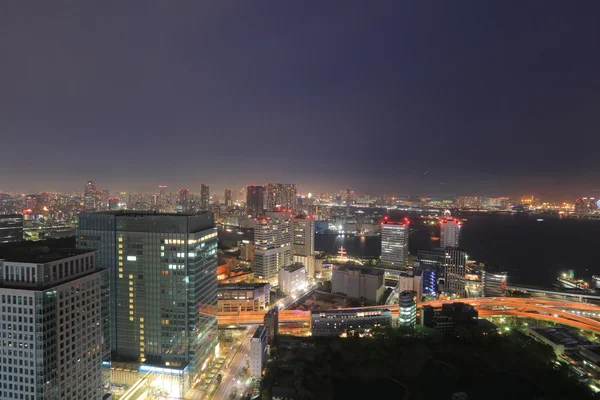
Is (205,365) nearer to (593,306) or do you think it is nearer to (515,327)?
(515,327)

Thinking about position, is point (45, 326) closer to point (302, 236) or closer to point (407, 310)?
point (407, 310)

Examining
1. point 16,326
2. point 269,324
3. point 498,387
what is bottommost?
point 498,387

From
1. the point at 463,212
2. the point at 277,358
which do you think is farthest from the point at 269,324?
the point at 463,212

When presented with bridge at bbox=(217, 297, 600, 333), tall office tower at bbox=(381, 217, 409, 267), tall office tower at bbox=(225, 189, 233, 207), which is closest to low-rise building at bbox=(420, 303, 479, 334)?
bridge at bbox=(217, 297, 600, 333)

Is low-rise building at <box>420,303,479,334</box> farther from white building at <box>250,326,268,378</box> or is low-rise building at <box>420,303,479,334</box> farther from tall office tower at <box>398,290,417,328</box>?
white building at <box>250,326,268,378</box>

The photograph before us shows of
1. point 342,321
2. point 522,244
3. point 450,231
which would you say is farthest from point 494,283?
point 522,244

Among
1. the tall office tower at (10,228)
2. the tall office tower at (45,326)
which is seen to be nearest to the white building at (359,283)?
the tall office tower at (45,326)

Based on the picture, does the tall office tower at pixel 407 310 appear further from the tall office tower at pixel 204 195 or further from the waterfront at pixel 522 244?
the tall office tower at pixel 204 195
